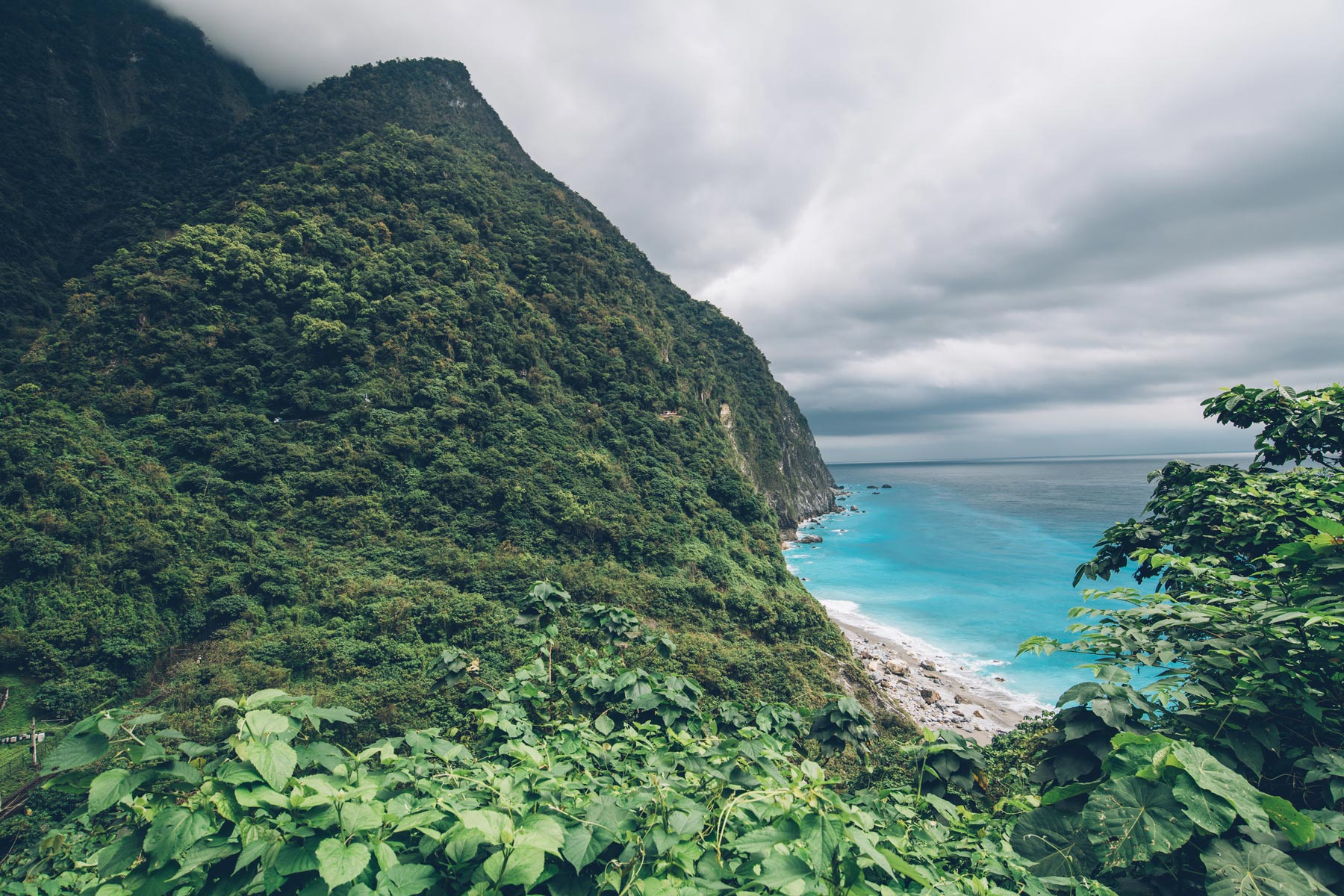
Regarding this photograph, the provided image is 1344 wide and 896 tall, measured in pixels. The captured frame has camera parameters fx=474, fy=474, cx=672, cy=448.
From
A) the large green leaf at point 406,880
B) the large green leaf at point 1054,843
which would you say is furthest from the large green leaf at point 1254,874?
the large green leaf at point 406,880

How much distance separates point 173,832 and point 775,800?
194 cm

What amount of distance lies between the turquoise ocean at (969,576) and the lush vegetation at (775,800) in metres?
5.99

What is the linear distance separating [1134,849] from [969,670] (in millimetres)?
36368

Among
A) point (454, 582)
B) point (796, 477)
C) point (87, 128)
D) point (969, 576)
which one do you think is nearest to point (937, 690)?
point (454, 582)

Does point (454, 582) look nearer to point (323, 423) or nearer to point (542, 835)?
point (323, 423)

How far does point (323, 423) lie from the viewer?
25797 millimetres

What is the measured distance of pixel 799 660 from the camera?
22000mm

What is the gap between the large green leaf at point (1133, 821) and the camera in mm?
1682

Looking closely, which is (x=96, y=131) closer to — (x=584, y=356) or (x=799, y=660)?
(x=584, y=356)

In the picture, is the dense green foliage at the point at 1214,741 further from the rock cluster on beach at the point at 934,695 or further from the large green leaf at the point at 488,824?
the rock cluster on beach at the point at 934,695

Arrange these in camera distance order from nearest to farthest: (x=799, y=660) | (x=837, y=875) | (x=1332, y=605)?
1. (x=837, y=875)
2. (x=1332, y=605)
3. (x=799, y=660)

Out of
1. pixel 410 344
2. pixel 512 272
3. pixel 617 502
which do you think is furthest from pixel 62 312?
pixel 617 502

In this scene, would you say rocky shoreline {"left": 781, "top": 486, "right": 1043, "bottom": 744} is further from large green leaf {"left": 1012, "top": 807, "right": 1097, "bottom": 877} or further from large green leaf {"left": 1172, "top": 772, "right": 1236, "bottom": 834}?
large green leaf {"left": 1172, "top": 772, "right": 1236, "bottom": 834}

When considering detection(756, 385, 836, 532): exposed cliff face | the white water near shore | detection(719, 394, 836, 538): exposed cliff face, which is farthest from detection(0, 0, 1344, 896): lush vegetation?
detection(756, 385, 836, 532): exposed cliff face
